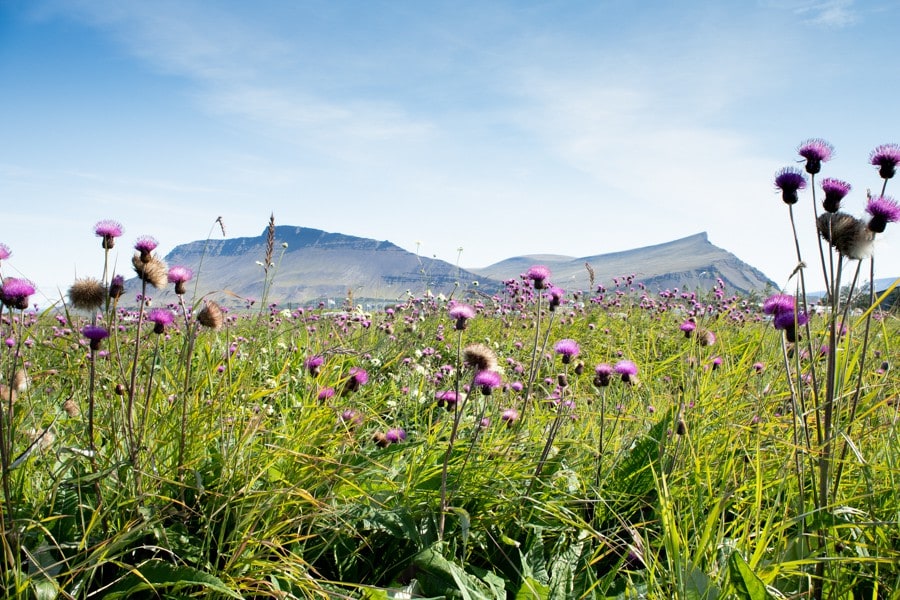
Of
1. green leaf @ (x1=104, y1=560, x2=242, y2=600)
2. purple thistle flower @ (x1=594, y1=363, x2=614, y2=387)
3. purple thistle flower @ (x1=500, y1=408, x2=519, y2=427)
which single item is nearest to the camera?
green leaf @ (x1=104, y1=560, x2=242, y2=600)

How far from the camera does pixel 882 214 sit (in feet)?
6.03

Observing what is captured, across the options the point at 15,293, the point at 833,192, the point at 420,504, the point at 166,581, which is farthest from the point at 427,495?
the point at 833,192

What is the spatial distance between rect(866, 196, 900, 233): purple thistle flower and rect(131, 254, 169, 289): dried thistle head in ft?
7.52

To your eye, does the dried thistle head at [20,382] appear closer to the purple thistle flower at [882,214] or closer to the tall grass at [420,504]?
the tall grass at [420,504]

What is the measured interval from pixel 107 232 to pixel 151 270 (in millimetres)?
183

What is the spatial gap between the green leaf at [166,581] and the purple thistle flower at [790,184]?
2.07 m

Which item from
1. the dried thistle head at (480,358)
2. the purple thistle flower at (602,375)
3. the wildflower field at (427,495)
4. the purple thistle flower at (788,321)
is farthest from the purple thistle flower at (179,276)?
the purple thistle flower at (788,321)

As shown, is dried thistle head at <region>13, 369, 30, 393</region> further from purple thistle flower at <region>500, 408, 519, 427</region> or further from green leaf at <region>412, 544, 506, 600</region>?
purple thistle flower at <region>500, 408, 519, 427</region>

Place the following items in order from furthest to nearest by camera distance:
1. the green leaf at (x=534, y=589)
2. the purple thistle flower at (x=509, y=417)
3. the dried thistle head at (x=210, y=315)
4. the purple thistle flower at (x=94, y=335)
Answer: the purple thistle flower at (x=509, y=417) → the dried thistle head at (x=210, y=315) → the purple thistle flower at (x=94, y=335) → the green leaf at (x=534, y=589)

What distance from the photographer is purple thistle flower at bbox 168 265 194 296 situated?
2146mm

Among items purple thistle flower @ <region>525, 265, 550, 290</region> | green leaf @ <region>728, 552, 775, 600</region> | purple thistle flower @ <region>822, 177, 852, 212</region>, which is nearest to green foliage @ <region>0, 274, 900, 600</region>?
green leaf @ <region>728, 552, 775, 600</region>

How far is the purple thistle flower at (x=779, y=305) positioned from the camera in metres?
2.09

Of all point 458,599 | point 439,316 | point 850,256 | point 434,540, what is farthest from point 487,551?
point 439,316

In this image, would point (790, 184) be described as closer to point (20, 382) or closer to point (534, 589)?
point (534, 589)
